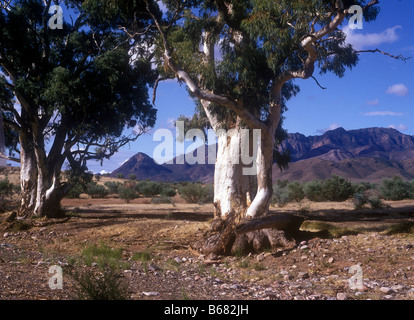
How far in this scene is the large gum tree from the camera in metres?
8.66

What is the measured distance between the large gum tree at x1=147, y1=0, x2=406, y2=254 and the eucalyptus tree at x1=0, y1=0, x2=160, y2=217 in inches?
122

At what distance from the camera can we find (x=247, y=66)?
9.70 metres

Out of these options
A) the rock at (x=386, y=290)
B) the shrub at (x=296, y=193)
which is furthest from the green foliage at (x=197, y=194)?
the rock at (x=386, y=290)

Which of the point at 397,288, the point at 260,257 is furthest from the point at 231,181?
the point at 397,288

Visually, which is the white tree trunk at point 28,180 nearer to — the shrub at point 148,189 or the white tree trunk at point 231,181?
the white tree trunk at point 231,181

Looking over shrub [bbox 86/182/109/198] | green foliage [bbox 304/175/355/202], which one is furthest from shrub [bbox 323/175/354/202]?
shrub [bbox 86/182/109/198]

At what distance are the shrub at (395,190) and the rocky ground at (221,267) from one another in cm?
1859

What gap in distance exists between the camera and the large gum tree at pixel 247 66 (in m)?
8.66

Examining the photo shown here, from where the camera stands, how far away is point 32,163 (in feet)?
47.0

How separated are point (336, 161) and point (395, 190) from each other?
46544 mm

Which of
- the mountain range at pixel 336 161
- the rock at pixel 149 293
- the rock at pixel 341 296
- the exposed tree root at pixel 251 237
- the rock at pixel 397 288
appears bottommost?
the rock at pixel 397 288

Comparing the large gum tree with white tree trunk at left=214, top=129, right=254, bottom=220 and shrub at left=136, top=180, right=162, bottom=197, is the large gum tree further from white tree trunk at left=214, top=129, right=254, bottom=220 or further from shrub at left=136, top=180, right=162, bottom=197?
shrub at left=136, top=180, right=162, bottom=197

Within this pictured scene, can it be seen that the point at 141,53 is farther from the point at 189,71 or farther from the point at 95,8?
the point at 189,71
